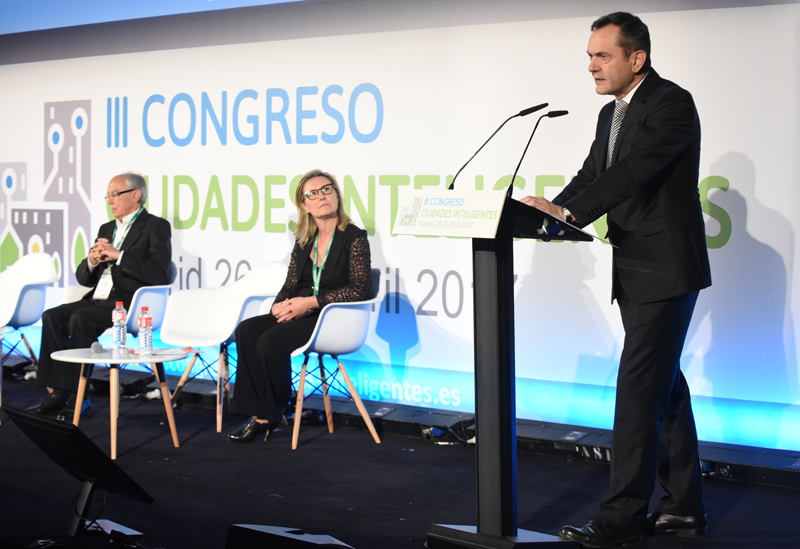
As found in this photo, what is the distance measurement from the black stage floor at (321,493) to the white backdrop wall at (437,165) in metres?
0.62

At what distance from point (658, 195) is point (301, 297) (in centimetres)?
215

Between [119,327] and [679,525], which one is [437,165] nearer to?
[119,327]

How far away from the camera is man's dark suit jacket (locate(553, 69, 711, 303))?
7.73 ft

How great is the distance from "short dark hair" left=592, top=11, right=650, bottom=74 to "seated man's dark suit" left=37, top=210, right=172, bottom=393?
3.09 m

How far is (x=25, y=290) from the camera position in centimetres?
511

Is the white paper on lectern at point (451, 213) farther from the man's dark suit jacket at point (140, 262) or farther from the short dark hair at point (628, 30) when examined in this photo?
the man's dark suit jacket at point (140, 262)

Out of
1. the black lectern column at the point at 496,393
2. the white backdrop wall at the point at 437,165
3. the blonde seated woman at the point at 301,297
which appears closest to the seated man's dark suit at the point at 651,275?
the black lectern column at the point at 496,393

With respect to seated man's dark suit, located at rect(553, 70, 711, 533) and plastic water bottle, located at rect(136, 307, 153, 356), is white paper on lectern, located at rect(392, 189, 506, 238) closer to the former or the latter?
seated man's dark suit, located at rect(553, 70, 711, 533)

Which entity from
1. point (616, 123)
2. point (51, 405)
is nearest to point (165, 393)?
point (51, 405)

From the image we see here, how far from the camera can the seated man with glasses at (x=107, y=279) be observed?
4531mm

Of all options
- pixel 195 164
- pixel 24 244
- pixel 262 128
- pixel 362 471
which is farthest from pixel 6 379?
pixel 362 471

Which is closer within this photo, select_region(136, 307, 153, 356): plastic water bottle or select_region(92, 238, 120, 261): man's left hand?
select_region(136, 307, 153, 356): plastic water bottle

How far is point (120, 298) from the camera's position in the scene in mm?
4758

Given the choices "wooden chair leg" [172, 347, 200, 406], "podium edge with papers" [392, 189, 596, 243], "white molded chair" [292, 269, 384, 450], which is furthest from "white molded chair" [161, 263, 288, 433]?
"podium edge with papers" [392, 189, 596, 243]
